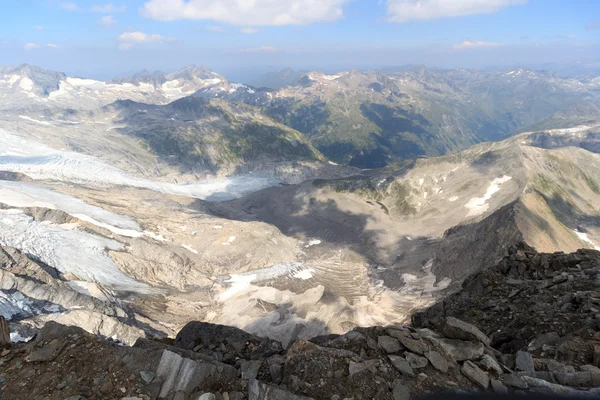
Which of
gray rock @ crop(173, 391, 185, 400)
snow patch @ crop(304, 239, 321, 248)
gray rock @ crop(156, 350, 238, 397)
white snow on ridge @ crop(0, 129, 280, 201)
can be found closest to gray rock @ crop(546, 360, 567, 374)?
gray rock @ crop(156, 350, 238, 397)

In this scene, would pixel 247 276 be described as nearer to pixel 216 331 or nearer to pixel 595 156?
pixel 216 331

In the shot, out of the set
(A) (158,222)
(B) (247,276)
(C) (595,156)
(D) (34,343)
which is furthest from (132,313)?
(C) (595,156)

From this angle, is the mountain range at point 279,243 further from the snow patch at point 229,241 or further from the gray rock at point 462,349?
the gray rock at point 462,349

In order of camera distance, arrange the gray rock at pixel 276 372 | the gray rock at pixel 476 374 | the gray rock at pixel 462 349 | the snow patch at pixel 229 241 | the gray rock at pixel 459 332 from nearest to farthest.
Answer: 1. the gray rock at pixel 476 374
2. the gray rock at pixel 276 372
3. the gray rock at pixel 462 349
4. the gray rock at pixel 459 332
5. the snow patch at pixel 229 241

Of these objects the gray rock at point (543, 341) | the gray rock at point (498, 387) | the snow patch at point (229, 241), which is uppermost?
the gray rock at point (498, 387)

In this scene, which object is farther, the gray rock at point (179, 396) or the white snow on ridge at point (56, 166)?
the white snow on ridge at point (56, 166)

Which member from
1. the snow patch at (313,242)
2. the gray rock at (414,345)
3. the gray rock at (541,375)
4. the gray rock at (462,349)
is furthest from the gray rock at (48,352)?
the snow patch at (313,242)
